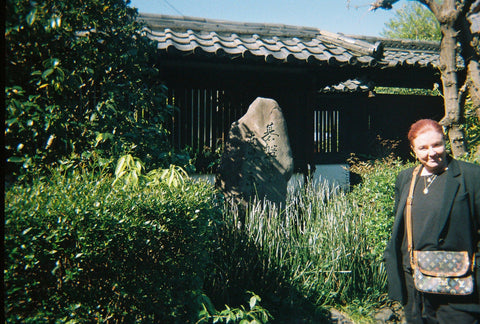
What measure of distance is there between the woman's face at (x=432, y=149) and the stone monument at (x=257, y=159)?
2618mm

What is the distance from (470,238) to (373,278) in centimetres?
177

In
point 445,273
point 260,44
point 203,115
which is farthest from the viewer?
point 203,115

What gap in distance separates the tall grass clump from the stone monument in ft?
3.02

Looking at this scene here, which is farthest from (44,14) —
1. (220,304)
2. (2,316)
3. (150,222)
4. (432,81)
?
(432,81)

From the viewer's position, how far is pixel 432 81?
32.9 ft

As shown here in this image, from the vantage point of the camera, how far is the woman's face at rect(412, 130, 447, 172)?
2.49 metres

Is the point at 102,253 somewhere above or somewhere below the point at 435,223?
below

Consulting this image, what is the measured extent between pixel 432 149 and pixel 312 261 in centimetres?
182

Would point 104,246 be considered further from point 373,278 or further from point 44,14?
point 373,278

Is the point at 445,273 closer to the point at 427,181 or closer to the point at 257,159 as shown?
the point at 427,181

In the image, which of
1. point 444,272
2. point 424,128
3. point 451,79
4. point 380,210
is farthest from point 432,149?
point 451,79

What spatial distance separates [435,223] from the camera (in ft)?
7.86

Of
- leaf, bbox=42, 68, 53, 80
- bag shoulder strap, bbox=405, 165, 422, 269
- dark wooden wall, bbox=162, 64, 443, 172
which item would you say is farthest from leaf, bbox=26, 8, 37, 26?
dark wooden wall, bbox=162, 64, 443, 172

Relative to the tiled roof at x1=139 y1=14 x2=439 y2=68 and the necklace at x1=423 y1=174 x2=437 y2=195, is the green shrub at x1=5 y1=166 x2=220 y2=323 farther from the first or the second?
the tiled roof at x1=139 y1=14 x2=439 y2=68
